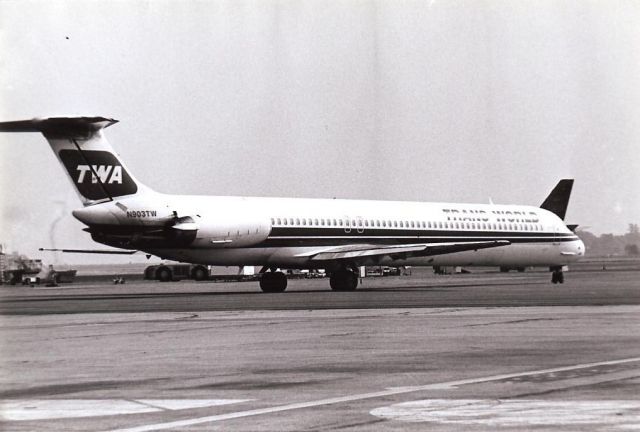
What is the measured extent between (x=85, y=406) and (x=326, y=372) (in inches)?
136

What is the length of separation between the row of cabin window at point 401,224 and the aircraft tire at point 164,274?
38326 mm

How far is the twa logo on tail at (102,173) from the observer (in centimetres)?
3556

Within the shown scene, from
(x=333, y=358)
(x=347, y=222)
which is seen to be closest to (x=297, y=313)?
(x=333, y=358)

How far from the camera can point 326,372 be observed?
12.2 metres

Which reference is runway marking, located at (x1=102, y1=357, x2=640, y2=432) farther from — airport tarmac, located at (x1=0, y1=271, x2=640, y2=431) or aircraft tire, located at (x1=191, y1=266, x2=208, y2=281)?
aircraft tire, located at (x1=191, y1=266, x2=208, y2=281)

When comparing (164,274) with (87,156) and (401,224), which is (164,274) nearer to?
(401,224)

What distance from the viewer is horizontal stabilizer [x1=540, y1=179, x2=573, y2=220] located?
5681 cm

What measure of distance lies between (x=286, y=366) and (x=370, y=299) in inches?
722

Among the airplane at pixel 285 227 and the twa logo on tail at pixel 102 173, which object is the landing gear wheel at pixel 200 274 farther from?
the twa logo on tail at pixel 102 173

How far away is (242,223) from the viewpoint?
3881cm

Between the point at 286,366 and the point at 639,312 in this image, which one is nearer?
the point at 286,366

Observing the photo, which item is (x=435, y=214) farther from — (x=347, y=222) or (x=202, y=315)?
(x=202, y=315)

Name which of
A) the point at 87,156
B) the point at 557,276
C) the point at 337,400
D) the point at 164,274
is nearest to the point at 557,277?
the point at 557,276

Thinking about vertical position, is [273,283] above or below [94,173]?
below
